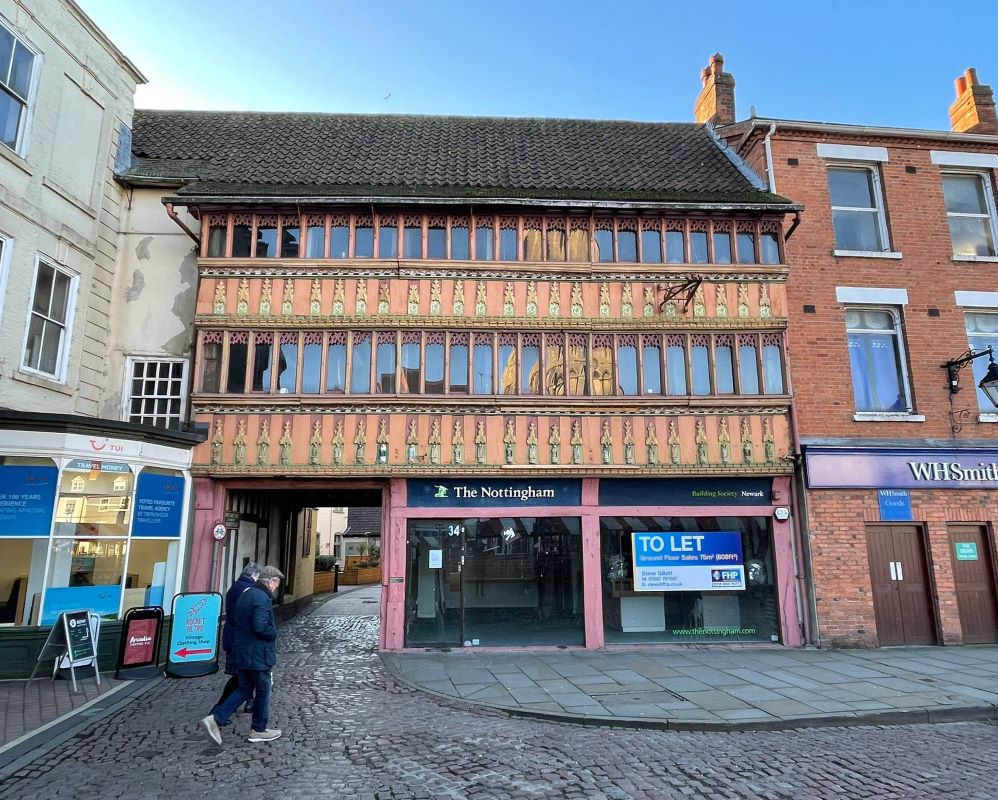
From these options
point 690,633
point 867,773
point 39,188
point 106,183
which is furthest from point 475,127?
point 867,773

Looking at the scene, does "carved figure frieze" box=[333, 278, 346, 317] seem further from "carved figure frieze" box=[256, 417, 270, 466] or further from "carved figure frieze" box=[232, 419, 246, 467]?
"carved figure frieze" box=[232, 419, 246, 467]

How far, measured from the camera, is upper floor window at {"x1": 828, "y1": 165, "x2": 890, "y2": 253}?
45.1 feet

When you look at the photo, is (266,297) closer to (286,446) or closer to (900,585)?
(286,446)

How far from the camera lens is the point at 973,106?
51.1 ft

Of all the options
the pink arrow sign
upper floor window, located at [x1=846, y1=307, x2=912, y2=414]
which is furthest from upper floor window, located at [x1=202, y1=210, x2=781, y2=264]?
the pink arrow sign

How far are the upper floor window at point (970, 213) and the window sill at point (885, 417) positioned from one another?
4.01 m

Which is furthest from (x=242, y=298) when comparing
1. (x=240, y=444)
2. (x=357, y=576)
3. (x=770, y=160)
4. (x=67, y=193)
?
(x=357, y=576)

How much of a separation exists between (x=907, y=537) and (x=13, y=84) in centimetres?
1843

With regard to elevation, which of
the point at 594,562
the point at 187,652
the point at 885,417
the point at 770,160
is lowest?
the point at 187,652

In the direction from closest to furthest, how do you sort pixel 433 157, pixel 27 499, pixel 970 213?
pixel 27 499, pixel 970 213, pixel 433 157

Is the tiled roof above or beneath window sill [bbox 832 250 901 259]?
above

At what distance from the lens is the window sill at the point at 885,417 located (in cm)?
1264

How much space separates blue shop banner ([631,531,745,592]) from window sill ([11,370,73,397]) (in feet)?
36.2

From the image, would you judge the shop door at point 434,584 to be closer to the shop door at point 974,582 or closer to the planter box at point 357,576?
the shop door at point 974,582
